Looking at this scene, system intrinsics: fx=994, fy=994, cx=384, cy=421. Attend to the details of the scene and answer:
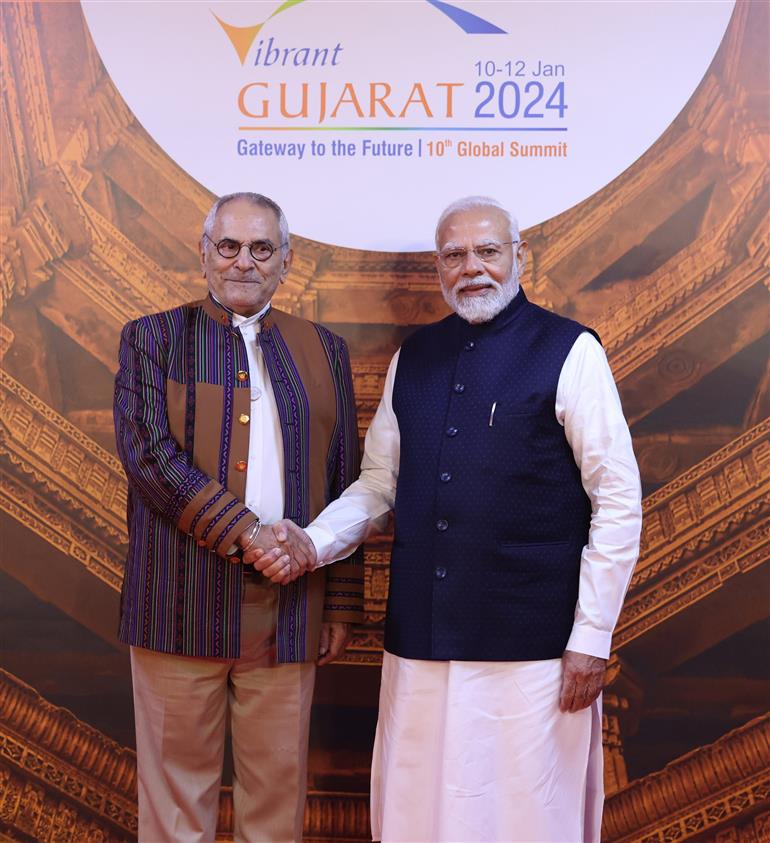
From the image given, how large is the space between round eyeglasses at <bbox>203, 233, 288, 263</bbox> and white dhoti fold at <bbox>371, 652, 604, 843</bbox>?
42.0 inches

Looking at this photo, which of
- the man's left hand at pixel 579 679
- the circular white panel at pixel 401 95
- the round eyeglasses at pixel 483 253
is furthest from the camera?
the circular white panel at pixel 401 95

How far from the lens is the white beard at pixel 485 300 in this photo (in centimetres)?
245

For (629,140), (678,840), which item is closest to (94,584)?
(678,840)

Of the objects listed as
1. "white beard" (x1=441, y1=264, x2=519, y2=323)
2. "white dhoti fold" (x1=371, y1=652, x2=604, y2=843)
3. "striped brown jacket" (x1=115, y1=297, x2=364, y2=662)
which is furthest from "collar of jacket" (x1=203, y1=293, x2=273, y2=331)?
"white dhoti fold" (x1=371, y1=652, x2=604, y2=843)

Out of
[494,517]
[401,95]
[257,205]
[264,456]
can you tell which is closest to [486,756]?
[494,517]

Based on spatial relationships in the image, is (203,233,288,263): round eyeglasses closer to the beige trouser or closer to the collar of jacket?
the collar of jacket

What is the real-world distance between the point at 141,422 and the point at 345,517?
0.54 meters

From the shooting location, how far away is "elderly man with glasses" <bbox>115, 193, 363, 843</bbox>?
2.36 m

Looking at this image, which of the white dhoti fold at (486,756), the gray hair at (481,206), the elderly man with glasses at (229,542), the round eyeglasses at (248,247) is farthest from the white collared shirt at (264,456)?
the gray hair at (481,206)

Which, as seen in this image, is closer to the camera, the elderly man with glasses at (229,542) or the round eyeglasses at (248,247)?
the elderly man with glasses at (229,542)

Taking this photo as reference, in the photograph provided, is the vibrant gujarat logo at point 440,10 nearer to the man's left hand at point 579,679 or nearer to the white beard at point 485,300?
the white beard at point 485,300

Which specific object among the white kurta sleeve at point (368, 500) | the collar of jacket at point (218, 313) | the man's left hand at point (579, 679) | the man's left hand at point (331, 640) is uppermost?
the collar of jacket at point (218, 313)

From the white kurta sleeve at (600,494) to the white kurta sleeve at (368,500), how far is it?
0.49 meters

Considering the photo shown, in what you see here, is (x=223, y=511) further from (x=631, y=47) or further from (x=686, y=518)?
(x=631, y=47)
